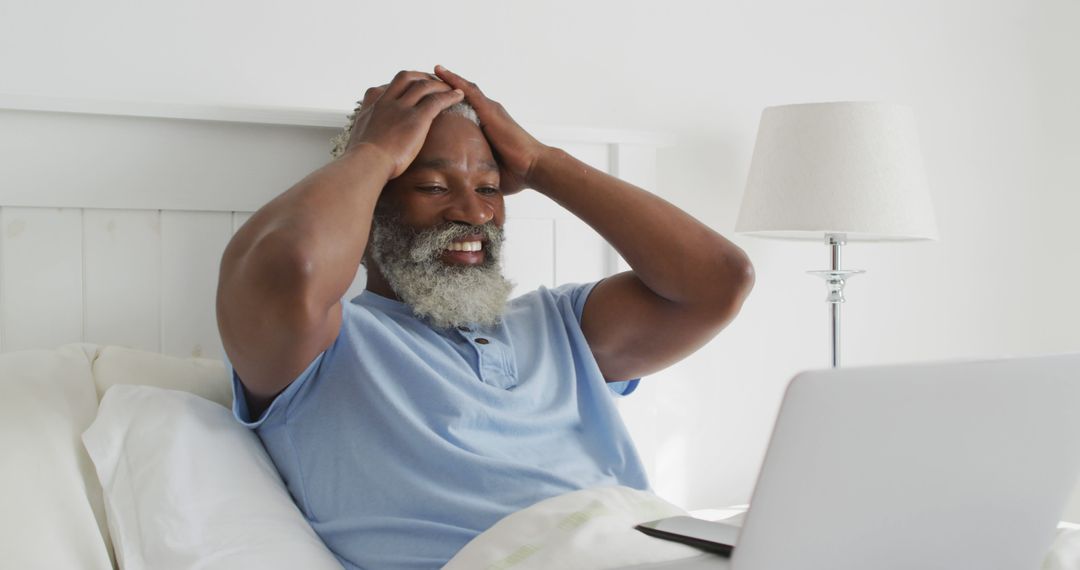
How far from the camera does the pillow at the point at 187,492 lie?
1.14 meters

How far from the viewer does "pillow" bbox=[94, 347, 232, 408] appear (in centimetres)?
135

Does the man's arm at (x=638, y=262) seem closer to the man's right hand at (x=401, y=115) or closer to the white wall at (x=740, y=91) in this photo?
the man's right hand at (x=401, y=115)

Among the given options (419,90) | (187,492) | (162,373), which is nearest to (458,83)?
(419,90)

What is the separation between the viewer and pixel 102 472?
1193 millimetres

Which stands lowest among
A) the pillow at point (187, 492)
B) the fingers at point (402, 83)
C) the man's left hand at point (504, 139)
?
the pillow at point (187, 492)

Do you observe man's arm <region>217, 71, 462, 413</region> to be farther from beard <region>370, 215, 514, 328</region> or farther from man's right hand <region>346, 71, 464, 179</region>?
beard <region>370, 215, 514, 328</region>

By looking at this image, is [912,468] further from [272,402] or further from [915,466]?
[272,402]

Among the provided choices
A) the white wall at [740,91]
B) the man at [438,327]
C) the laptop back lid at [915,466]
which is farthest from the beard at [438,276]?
the laptop back lid at [915,466]

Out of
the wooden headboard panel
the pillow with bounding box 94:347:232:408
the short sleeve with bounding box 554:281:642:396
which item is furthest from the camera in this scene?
the short sleeve with bounding box 554:281:642:396

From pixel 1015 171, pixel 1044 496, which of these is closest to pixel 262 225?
pixel 1044 496

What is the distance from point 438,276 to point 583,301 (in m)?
0.25

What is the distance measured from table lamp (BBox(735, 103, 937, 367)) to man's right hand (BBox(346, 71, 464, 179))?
673 mm

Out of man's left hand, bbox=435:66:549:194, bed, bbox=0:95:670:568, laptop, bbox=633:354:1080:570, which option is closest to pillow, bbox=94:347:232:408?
bed, bbox=0:95:670:568

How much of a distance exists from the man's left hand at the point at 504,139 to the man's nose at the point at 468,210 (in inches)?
4.3
